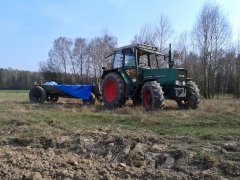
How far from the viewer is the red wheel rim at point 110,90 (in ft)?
51.9

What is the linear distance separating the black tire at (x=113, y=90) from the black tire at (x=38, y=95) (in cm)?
442

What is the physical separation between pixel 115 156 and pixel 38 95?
13.8 m

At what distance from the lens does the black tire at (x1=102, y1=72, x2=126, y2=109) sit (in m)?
15.1

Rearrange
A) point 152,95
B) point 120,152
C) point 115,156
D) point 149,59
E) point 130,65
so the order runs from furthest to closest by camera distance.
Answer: point 149,59 → point 130,65 → point 152,95 → point 120,152 → point 115,156

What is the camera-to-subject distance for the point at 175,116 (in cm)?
1166

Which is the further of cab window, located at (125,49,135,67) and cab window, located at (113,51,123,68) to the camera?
cab window, located at (113,51,123,68)

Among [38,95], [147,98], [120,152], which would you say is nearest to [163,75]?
[147,98]

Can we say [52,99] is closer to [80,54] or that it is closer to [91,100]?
[91,100]

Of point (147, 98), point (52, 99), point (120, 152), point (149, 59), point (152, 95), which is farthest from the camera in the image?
point (52, 99)

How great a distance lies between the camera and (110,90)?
52.9 ft

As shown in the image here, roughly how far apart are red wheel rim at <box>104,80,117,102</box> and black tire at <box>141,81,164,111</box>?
199 cm

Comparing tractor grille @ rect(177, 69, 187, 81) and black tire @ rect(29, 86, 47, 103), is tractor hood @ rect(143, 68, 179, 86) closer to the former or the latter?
tractor grille @ rect(177, 69, 187, 81)

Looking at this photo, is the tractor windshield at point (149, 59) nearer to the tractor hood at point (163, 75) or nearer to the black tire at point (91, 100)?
the tractor hood at point (163, 75)

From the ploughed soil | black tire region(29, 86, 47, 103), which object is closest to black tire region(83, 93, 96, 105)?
black tire region(29, 86, 47, 103)
